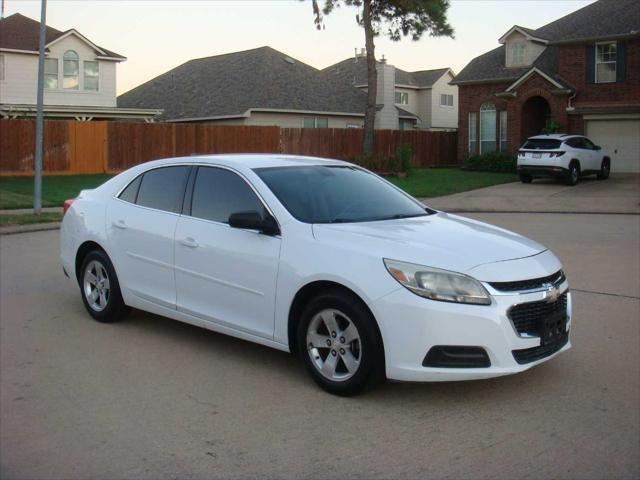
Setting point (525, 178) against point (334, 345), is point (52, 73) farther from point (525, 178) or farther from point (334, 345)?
point (334, 345)

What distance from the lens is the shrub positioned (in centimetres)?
3659

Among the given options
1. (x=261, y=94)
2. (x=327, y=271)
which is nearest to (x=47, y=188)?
(x=261, y=94)

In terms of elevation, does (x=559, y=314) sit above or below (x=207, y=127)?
below

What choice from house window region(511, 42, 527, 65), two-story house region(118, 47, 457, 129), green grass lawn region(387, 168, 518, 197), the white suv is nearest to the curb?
green grass lawn region(387, 168, 518, 197)

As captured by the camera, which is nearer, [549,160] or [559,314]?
[559,314]

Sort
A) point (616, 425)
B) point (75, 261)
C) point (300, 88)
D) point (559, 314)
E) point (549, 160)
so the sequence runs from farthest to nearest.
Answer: point (300, 88)
point (549, 160)
point (75, 261)
point (559, 314)
point (616, 425)

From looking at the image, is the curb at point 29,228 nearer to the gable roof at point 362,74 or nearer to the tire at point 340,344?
the tire at point 340,344

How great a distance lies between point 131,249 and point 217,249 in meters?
1.27

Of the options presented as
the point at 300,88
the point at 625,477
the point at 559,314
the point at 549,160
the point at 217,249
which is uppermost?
the point at 300,88

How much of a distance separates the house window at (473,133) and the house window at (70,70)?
63.2 feet

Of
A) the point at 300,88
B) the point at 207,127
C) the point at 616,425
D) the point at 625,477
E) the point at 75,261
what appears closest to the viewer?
the point at 625,477

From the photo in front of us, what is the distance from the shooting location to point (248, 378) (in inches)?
238

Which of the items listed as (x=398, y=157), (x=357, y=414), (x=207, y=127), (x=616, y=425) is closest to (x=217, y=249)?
(x=357, y=414)

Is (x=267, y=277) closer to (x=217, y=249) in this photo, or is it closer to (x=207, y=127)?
(x=217, y=249)
